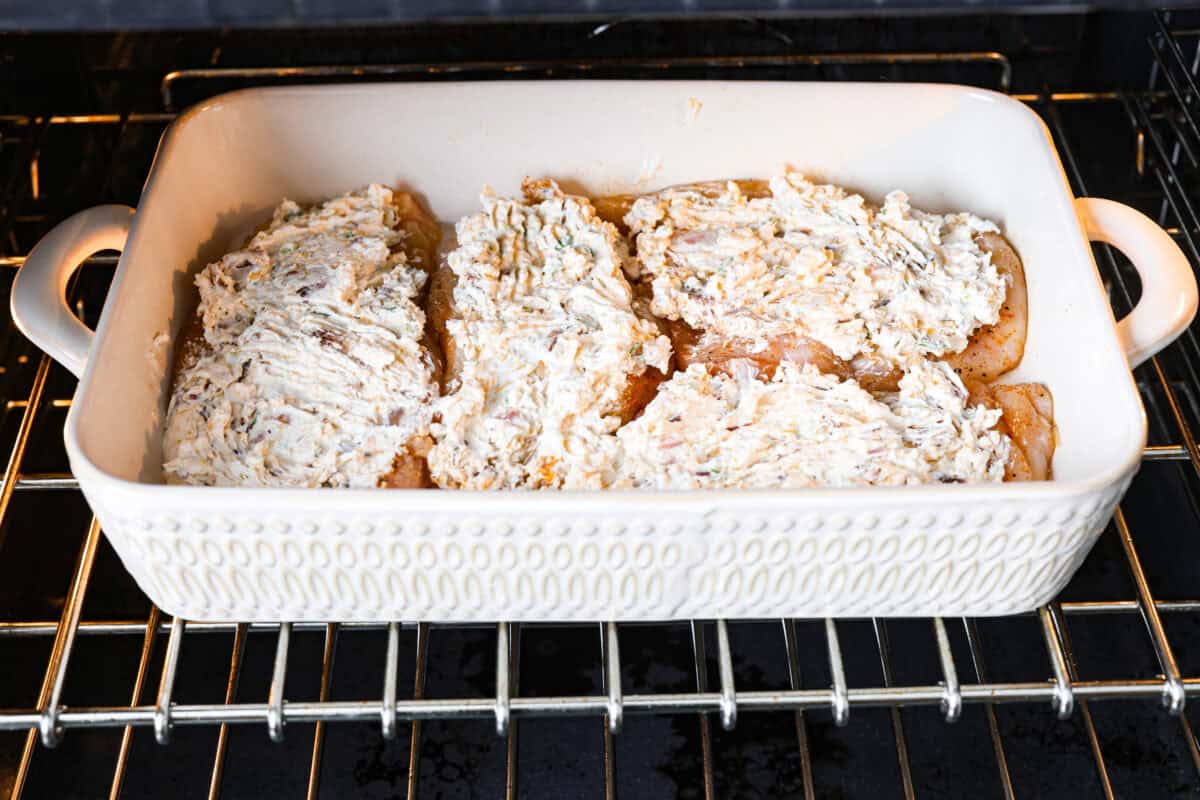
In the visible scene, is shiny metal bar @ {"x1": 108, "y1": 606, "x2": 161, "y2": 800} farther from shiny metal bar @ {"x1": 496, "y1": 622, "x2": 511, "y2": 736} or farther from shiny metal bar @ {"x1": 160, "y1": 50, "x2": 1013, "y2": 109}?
shiny metal bar @ {"x1": 160, "y1": 50, "x2": 1013, "y2": 109}

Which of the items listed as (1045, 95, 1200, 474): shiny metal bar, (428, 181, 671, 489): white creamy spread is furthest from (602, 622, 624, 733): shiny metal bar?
(1045, 95, 1200, 474): shiny metal bar

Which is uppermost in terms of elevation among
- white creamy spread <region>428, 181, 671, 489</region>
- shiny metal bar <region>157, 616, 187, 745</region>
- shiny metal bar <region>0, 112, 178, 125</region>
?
shiny metal bar <region>0, 112, 178, 125</region>

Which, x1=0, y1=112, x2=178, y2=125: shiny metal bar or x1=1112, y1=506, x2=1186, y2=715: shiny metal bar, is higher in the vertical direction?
x1=0, y1=112, x2=178, y2=125: shiny metal bar

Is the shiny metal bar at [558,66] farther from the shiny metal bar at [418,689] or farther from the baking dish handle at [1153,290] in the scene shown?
the shiny metal bar at [418,689]

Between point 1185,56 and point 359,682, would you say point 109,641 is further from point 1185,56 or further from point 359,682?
point 1185,56

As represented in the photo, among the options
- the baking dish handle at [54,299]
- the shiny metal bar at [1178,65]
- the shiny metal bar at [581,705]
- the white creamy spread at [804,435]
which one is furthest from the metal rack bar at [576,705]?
the shiny metal bar at [1178,65]
